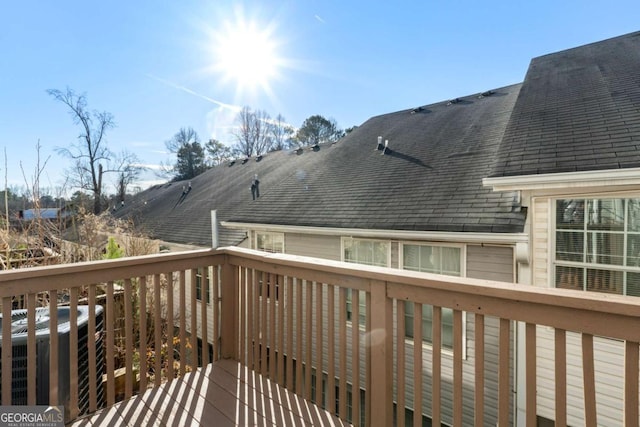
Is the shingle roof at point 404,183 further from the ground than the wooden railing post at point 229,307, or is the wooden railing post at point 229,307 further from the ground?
the shingle roof at point 404,183

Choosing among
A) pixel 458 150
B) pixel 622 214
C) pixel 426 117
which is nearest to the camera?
pixel 622 214

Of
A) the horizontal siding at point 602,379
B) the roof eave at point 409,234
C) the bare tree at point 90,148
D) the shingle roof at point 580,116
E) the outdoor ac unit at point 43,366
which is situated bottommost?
the horizontal siding at point 602,379

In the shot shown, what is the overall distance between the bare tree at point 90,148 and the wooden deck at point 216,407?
17.9 m

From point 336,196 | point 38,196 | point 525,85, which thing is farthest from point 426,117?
point 38,196

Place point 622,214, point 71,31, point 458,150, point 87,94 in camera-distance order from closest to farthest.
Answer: point 622,214 → point 458,150 → point 71,31 → point 87,94

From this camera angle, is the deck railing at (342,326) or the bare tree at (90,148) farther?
the bare tree at (90,148)

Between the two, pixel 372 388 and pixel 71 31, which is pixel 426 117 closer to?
pixel 372 388

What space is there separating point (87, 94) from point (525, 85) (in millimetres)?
18058

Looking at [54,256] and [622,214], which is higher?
[622,214]

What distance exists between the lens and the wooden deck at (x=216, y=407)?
2021mm

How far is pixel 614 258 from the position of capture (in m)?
4.32

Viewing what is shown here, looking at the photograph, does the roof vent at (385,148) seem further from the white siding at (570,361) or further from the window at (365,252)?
the white siding at (570,361)

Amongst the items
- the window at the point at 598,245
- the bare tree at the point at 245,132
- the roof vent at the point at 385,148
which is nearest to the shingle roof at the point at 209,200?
the roof vent at the point at 385,148

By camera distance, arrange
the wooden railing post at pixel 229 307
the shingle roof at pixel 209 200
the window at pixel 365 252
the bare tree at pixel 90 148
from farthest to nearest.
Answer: the bare tree at pixel 90 148, the shingle roof at pixel 209 200, the window at pixel 365 252, the wooden railing post at pixel 229 307
